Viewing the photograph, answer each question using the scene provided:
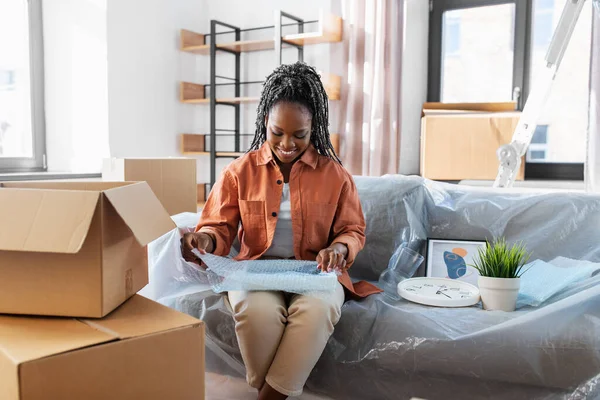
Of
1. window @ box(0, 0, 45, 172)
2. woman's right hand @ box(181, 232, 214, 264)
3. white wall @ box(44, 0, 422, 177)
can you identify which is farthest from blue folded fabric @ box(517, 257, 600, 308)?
window @ box(0, 0, 45, 172)

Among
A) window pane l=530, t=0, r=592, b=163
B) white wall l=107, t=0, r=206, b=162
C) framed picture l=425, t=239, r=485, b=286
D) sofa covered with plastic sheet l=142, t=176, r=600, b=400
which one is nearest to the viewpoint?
sofa covered with plastic sheet l=142, t=176, r=600, b=400

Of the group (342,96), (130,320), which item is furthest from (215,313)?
(342,96)

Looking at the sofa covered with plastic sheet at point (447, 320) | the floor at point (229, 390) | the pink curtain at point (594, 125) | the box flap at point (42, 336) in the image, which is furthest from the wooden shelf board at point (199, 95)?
the box flap at point (42, 336)

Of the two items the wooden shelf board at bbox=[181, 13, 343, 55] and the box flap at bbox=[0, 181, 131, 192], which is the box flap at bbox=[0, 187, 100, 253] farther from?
the wooden shelf board at bbox=[181, 13, 343, 55]

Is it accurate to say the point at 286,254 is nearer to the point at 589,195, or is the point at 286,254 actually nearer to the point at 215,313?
the point at 215,313

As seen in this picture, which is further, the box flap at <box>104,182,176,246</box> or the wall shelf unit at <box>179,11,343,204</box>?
the wall shelf unit at <box>179,11,343,204</box>

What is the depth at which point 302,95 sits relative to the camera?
136 cm

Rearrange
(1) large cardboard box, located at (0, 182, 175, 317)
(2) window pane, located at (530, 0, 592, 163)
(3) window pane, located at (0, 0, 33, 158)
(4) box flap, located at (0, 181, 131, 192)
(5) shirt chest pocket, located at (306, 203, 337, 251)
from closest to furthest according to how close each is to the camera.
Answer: (1) large cardboard box, located at (0, 182, 175, 317) → (4) box flap, located at (0, 181, 131, 192) → (5) shirt chest pocket, located at (306, 203, 337, 251) → (2) window pane, located at (530, 0, 592, 163) → (3) window pane, located at (0, 0, 33, 158)

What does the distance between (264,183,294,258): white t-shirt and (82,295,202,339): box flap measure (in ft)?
A: 1.63

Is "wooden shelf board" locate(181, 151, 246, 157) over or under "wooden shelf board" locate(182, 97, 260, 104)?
under

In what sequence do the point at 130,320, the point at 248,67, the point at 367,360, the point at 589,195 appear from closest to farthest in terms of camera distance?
the point at 130,320
the point at 367,360
the point at 589,195
the point at 248,67

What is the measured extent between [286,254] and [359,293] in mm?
202

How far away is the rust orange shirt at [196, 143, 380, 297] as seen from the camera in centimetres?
133

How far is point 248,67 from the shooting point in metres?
3.26
